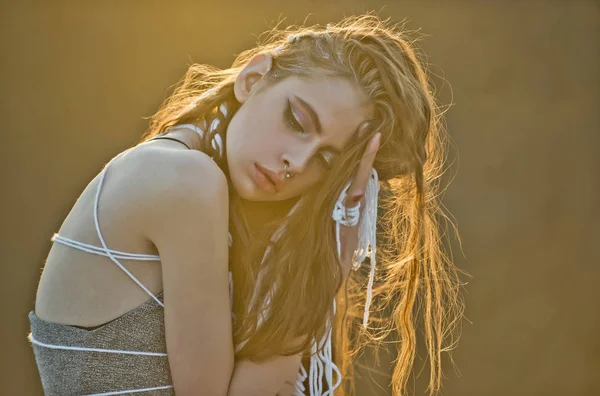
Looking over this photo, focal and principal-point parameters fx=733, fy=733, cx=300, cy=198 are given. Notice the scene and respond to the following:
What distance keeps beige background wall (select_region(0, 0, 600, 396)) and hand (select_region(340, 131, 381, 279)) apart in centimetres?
115

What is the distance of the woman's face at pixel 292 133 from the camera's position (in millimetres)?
1259

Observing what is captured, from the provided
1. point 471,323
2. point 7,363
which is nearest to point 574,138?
point 471,323

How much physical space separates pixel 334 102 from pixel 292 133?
91 millimetres

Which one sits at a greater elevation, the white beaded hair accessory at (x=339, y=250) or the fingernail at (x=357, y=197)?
the fingernail at (x=357, y=197)

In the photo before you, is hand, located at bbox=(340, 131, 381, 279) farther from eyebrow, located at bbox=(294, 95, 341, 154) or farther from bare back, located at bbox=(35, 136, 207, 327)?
bare back, located at bbox=(35, 136, 207, 327)

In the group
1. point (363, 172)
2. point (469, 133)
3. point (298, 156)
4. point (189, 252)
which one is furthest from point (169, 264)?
point (469, 133)

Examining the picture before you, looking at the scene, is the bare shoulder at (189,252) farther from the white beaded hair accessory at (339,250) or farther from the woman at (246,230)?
the white beaded hair accessory at (339,250)

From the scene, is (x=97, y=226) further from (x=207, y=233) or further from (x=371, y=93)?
(x=371, y=93)

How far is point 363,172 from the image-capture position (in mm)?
1314

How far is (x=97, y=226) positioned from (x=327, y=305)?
415 millimetres

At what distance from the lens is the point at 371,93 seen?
1.30 m

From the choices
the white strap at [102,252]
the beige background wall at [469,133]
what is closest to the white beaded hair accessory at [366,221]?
the white strap at [102,252]

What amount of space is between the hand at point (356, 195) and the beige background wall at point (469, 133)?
3.77ft

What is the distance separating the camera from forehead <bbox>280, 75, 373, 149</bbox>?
1.26 metres
